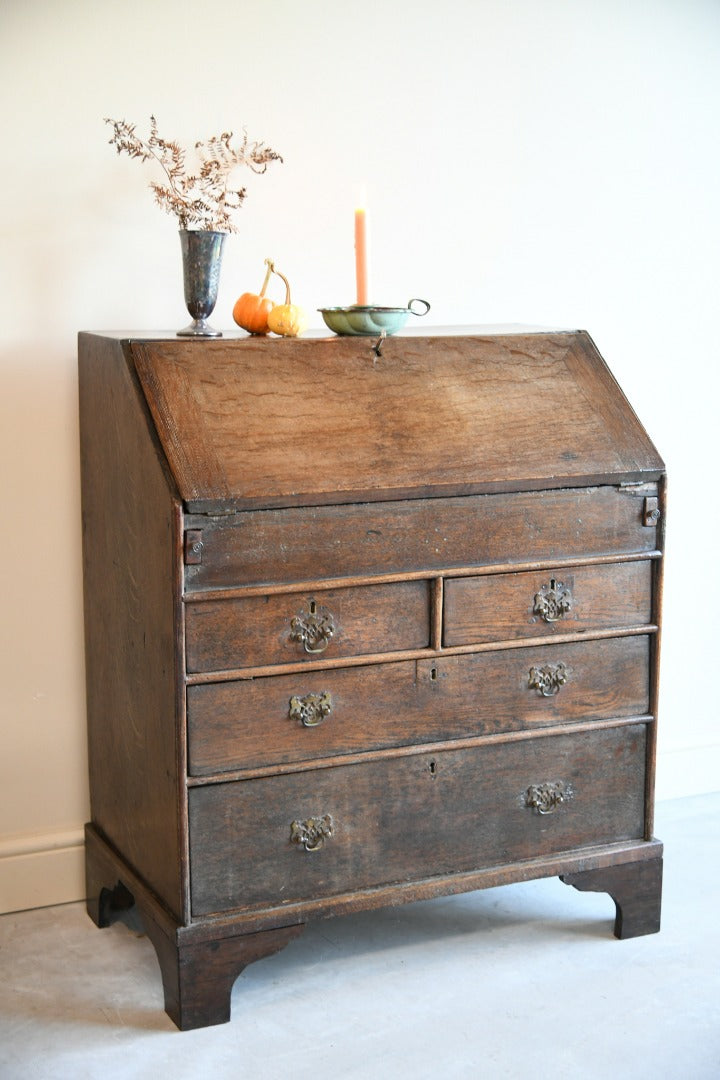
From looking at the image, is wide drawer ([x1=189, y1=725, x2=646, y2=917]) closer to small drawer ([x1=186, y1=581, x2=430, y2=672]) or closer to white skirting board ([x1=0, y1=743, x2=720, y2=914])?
small drawer ([x1=186, y1=581, x2=430, y2=672])

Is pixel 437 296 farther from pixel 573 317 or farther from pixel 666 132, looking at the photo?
pixel 666 132

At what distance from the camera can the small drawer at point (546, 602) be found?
255 cm

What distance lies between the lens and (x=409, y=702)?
100 inches

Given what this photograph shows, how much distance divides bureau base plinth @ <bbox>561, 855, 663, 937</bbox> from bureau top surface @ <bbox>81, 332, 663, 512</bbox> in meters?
0.82

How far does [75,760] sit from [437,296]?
1.36 meters

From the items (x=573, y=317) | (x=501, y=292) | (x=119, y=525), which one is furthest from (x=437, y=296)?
(x=119, y=525)

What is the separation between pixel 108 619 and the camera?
2.74 meters

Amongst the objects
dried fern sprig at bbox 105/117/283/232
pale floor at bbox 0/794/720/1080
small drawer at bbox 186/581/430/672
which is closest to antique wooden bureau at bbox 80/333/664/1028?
small drawer at bbox 186/581/430/672

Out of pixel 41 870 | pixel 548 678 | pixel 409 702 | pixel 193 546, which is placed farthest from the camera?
pixel 41 870

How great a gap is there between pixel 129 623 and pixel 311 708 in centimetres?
41

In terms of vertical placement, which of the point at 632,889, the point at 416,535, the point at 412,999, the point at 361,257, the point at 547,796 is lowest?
the point at 412,999

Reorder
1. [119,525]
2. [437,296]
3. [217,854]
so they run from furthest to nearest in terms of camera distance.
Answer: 1. [437,296]
2. [119,525]
3. [217,854]

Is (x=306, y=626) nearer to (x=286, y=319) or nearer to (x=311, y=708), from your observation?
(x=311, y=708)

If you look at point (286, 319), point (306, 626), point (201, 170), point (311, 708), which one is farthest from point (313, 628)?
point (201, 170)
